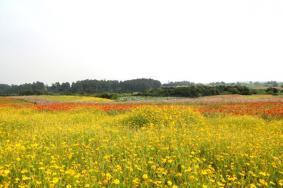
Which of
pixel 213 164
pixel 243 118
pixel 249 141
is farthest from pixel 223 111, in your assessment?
pixel 213 164

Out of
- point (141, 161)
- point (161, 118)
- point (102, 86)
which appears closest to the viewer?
point (141, 161)

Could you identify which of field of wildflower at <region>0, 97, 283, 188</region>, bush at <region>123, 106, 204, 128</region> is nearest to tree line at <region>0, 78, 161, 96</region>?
bush at <region>123, 106, 204, 128</region>

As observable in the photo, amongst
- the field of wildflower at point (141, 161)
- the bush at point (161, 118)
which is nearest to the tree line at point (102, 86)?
the bush at point (161, 118)

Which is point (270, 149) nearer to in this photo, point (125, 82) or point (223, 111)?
point (223, 111)

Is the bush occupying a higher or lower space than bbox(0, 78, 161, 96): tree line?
lower

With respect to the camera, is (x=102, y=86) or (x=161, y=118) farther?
(x=102, y=86)

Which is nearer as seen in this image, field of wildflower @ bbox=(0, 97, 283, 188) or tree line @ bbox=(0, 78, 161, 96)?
field of wildflower @ bbox=(0, 97, 283, 188)

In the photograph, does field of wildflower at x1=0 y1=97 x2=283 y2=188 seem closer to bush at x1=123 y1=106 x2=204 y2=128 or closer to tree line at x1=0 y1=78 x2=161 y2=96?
bush at x1=123 y1=106 x2=204 y2=128

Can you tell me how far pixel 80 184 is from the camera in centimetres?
480

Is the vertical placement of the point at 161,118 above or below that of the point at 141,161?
above

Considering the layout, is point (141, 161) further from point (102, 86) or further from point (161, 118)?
point (102, 86)

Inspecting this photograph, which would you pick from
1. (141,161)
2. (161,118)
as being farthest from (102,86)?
(141,161)

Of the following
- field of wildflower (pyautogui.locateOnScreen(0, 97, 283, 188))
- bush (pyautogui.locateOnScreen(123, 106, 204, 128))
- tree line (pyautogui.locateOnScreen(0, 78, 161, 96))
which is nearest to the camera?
field of wildflower (pyautogui.locateOnScreen(0, 97, 283, 188))

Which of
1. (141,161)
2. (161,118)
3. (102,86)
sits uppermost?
(102,86)
